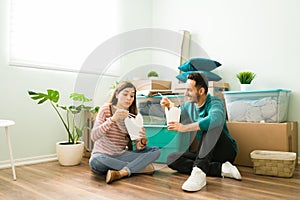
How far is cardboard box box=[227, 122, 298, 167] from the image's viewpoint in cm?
194

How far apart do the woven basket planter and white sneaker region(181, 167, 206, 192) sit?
0.50 meters

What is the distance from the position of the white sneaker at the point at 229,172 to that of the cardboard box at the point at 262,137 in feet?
1.42

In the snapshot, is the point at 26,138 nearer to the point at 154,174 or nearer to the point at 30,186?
the point at 30,186

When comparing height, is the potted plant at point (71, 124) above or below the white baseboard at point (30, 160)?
above

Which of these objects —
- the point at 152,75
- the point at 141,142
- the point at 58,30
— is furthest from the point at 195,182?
the point at 58,30

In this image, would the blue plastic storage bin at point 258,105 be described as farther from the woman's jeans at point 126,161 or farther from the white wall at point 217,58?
the woman's jeans at point 126,161

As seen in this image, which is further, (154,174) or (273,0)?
(273,0)

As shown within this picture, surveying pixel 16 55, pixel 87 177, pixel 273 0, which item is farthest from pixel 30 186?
pixel 273 0

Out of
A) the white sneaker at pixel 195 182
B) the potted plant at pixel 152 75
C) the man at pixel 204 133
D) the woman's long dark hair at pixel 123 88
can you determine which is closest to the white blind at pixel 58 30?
the potted plant at pixel 152 75

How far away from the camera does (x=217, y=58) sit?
2631 mm

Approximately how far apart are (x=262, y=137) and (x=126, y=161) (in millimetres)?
1058

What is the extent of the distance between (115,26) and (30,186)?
71.1 inches

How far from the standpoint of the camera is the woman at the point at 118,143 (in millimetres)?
1646

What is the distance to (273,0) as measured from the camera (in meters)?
2.31
